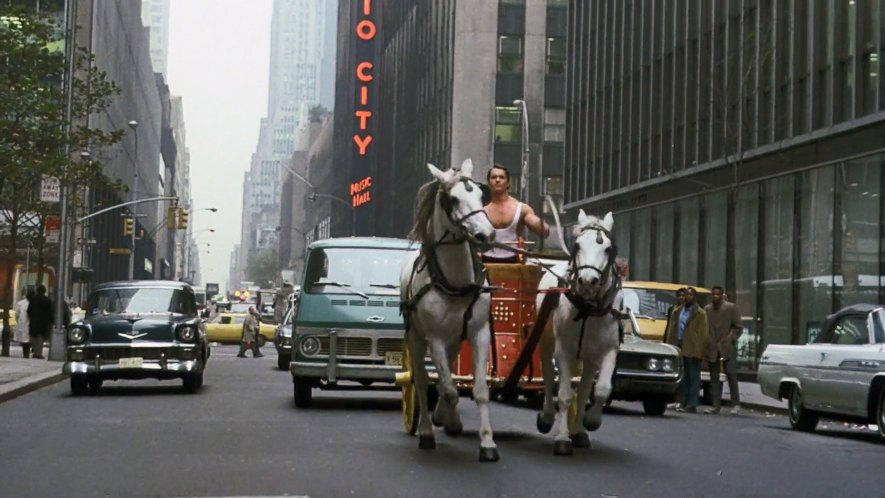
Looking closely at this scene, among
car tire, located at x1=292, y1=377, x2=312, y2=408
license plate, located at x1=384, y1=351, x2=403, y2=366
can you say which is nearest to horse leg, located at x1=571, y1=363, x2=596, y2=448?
license plate, located at x1=384, y1=351, x2=403, y2=366

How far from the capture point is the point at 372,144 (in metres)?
118

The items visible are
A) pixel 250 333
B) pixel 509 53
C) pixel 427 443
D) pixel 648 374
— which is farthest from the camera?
pixel 509 53

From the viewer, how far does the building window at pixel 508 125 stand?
82.1m

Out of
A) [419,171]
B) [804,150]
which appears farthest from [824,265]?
[419,171]

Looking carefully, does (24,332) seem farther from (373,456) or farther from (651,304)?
(373,456)

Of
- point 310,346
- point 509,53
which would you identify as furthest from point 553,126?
point 310,346

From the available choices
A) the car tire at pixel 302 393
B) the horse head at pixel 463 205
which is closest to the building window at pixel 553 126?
the car tire at pixel 302 393

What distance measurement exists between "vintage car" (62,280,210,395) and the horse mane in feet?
38.4

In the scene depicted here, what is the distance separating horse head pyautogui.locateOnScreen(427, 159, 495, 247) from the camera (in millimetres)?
11781

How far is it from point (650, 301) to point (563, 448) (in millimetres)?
13677

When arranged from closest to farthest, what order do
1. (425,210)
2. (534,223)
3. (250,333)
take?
(425,210)
(534,223)
(250,333)

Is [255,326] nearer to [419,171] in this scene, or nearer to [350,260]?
[350,260]

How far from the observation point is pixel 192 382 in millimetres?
24359

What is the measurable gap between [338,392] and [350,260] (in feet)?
18.1
